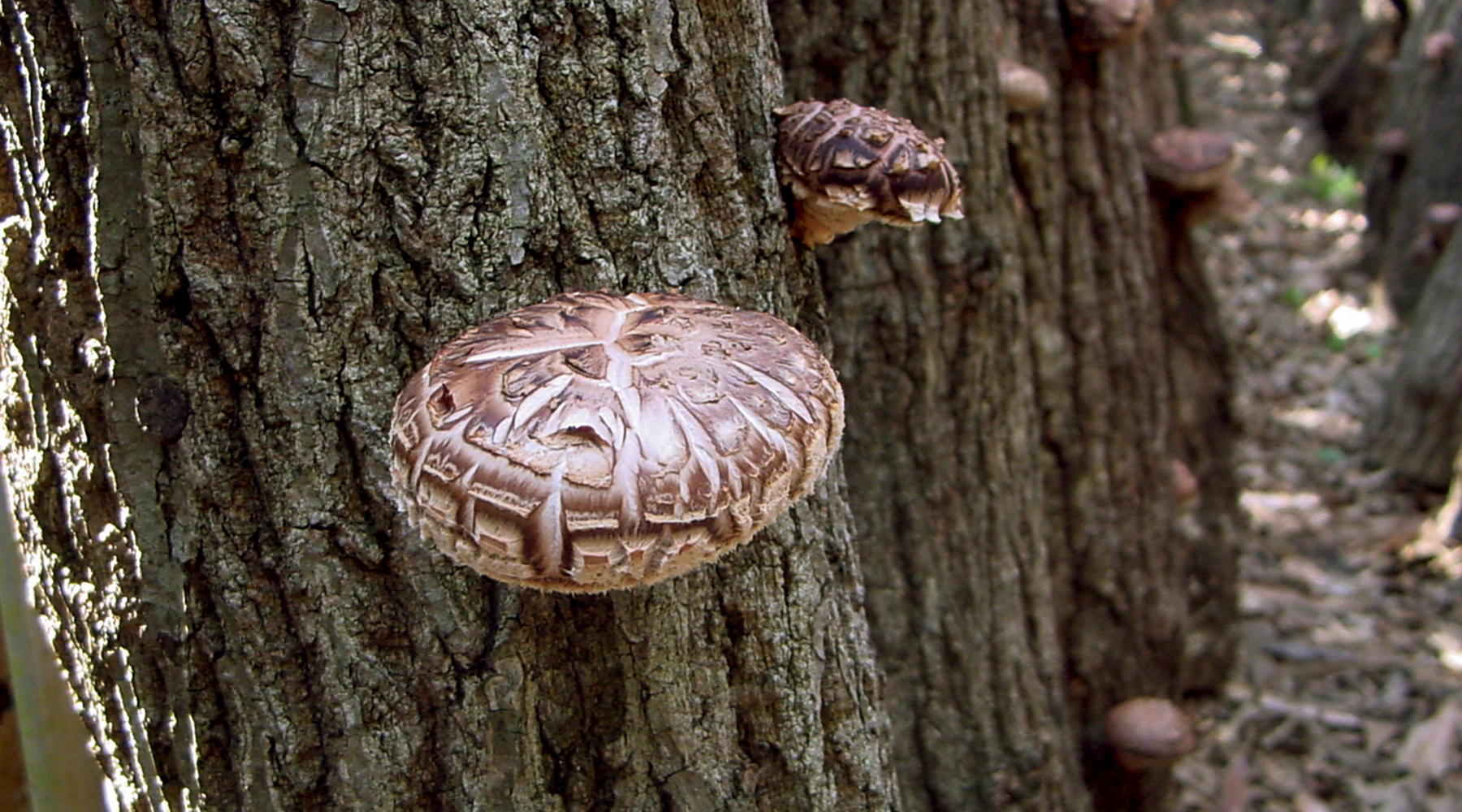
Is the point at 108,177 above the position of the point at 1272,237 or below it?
above

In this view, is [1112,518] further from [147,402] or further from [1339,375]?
[1339,375]

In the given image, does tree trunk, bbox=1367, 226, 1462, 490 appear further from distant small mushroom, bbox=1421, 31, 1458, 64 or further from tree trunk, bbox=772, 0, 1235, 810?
tree trunk, bbox=772, 0, 1235, 810

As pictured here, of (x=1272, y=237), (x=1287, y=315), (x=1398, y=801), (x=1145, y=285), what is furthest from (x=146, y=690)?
(x=1272, y=237)

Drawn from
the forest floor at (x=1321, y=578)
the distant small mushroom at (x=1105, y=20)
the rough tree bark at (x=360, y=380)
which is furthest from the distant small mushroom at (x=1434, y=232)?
the rough tree bark at (x=360, y=380)

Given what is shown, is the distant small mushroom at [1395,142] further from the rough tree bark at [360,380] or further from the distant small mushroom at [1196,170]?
the rough tree bark at [360,380]

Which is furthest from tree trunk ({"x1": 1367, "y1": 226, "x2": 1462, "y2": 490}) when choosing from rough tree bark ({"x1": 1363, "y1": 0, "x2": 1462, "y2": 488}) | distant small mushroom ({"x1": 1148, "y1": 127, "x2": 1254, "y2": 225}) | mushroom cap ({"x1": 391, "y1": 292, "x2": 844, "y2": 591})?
mushroom cap ({"x1": 391, "y1": 292, "x2": 844, "y2": 591})

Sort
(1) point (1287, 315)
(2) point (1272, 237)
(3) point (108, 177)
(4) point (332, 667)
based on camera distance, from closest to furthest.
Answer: (3) point (108, 177) → (4) point (332, 667) → (1) point (1287, 315) → (2) point (1272, 237)

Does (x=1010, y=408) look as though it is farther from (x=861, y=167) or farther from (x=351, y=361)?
(x=351, y=361)

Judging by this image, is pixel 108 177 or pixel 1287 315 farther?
pixel 1287 315
